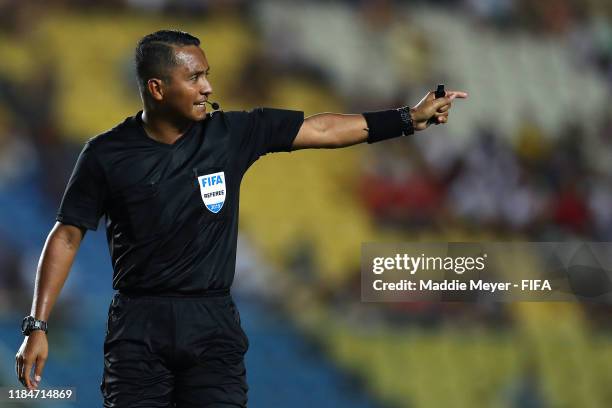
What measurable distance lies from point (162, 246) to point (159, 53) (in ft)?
1.75

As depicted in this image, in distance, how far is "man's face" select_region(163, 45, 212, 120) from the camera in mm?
3016

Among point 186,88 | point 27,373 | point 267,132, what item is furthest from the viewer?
point 267,132

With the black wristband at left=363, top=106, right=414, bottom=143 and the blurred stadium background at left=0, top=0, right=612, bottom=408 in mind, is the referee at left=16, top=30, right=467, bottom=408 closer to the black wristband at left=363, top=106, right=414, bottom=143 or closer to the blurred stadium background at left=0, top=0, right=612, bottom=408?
the black wristband at left=363, top=106, right=414, bottom=143

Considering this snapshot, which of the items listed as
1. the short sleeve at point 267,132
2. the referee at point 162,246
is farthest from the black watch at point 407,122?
the referee at point 162,246

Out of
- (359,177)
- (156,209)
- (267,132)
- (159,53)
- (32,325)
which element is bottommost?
(32,325)

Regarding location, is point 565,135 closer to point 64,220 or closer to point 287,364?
point 287,364

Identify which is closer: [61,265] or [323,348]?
[61,265]

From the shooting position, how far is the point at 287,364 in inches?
215

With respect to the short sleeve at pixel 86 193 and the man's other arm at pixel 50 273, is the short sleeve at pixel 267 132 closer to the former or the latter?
the short sleeve at pixel 86 193

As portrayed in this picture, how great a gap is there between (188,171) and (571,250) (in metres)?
3.02

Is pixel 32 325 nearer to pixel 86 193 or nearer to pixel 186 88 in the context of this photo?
pixel 86 193

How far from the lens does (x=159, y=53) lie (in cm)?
304

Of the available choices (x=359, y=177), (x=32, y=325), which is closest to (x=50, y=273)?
(x=32, y=325)

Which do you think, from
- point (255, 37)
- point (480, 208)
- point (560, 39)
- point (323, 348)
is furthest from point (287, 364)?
point (560, 39)
